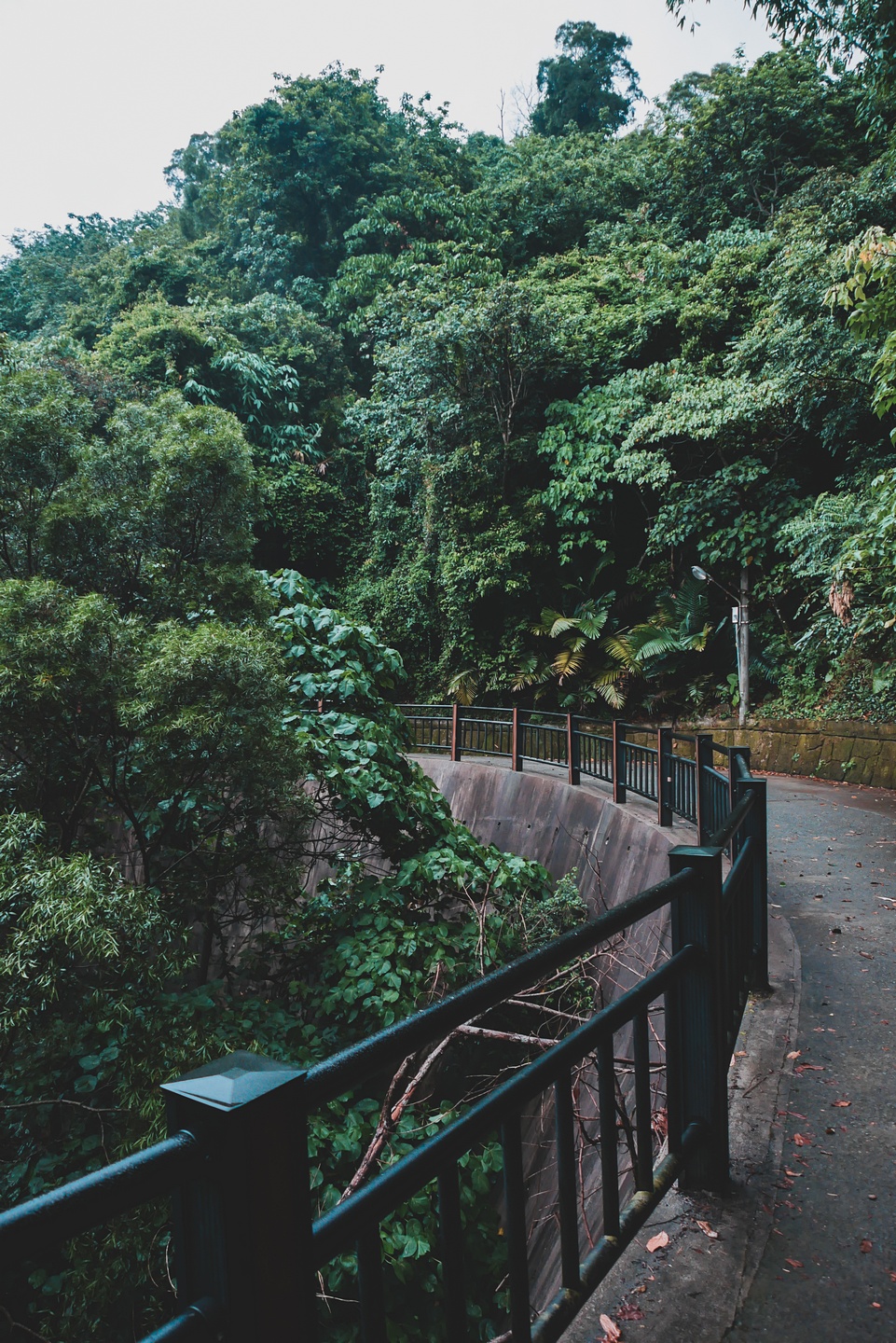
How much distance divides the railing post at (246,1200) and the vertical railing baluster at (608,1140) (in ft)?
3.15

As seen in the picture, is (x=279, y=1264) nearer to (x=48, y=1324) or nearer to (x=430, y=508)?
(x=48, y=1324)

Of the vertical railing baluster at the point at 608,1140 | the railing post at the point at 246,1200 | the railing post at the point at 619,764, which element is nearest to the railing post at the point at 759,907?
the vertical railing baluster at the point at 608,1140

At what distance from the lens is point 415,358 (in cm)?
1644

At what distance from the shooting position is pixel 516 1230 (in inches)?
59.7

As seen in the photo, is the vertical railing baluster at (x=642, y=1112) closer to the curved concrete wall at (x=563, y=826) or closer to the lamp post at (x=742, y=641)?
the curved concrete wall at (x=563, y=826)

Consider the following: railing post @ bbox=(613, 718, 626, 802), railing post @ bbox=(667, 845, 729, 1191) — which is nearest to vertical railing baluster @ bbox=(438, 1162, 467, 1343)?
railing post @ bbox=(667, 845, 729, 1191)

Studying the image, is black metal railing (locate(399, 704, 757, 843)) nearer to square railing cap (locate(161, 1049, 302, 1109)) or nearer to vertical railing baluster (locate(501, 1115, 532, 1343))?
vertical railing baluster (locate(501, 1115, 532, 1343))

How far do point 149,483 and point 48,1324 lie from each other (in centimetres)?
542

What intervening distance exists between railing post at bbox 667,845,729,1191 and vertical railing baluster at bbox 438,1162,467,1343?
1.03 m

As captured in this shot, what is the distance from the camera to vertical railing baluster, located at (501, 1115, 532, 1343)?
1.47m

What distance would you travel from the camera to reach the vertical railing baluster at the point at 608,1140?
1.79 metres

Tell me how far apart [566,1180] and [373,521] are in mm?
19596

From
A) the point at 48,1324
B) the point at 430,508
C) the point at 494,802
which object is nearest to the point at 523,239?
the point at 430,508

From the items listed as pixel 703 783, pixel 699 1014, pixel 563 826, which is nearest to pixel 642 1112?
pixel 699 1014
